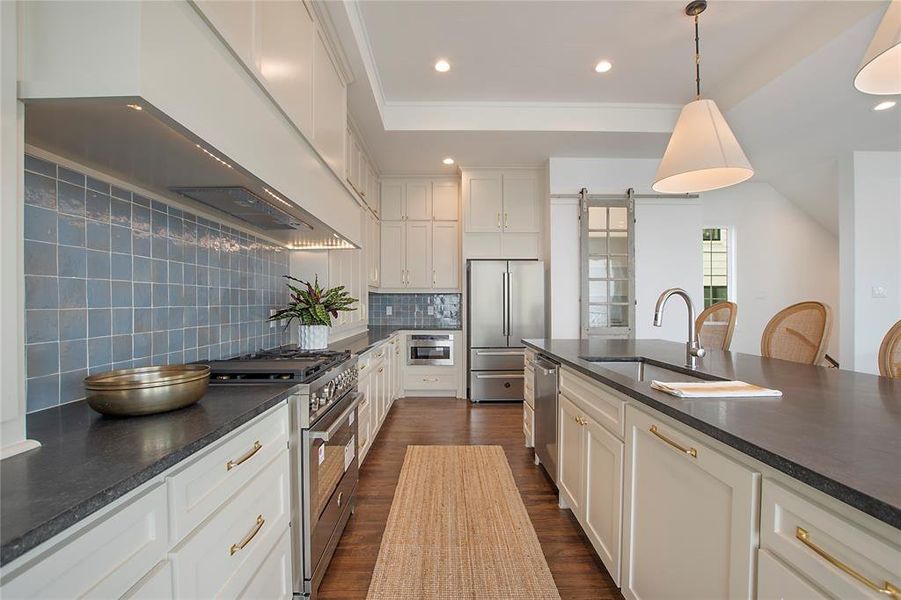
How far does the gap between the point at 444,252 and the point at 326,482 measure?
3.61m

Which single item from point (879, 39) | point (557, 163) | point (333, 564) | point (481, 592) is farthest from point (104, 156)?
point (557, 163)

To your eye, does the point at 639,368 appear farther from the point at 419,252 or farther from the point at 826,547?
the point at 419,252

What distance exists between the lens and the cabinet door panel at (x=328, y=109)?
1971mm

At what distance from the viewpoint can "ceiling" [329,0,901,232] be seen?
2.47 meters

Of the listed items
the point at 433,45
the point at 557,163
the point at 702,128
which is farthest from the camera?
the point at 557,163

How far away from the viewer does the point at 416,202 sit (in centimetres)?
491

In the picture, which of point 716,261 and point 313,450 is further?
point 716,261

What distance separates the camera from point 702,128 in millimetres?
1974

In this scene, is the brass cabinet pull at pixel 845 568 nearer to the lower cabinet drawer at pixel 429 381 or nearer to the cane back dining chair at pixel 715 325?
the cane back dining chair at pixel 715 325

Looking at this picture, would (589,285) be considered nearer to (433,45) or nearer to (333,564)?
(433,45)

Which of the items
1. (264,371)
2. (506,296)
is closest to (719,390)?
(264,371)

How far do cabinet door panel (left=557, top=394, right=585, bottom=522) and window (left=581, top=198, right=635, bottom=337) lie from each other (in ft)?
8.01

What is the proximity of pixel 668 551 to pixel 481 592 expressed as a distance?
791mm

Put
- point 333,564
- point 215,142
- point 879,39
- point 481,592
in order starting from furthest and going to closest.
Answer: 1. point 333,564
2. point 481,592
3. point 879,39
4. point 215,142
